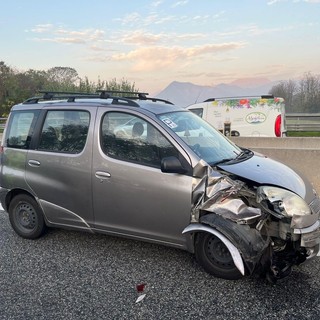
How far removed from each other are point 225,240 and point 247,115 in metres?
9.72

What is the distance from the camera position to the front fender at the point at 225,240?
3010 mm

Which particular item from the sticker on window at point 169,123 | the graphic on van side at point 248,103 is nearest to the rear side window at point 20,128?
the sticker on window at point 169,123

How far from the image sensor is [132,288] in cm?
329

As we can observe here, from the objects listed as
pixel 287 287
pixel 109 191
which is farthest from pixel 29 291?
pixel 287 287

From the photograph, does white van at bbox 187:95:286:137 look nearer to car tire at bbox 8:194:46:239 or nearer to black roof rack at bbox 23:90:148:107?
black roof rack at bbox 23:90:148:107

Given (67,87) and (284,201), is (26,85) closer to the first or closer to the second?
(67,87)

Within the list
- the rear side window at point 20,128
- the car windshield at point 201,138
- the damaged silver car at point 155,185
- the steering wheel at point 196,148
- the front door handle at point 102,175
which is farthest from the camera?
the rear side window at point 20,128

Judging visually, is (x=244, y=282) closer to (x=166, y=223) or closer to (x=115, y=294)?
(x=166, y=223)

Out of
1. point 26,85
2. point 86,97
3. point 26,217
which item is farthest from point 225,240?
point 26,85

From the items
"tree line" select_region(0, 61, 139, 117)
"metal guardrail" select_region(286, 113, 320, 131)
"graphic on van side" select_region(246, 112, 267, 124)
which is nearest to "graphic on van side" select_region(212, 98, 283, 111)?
"graphic on van side" select_region(246, 112, 267, 124)

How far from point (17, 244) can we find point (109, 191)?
5.32ft

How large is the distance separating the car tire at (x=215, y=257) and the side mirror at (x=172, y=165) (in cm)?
67

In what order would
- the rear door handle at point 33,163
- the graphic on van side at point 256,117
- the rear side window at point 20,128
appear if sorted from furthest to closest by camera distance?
the graphic on van side at point 256,117 → the rear side window at point 20,128 → the rear door handle at point 33,163

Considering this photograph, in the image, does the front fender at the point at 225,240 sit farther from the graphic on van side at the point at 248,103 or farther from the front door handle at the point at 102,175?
the graphic on van side at the point at 248,103
